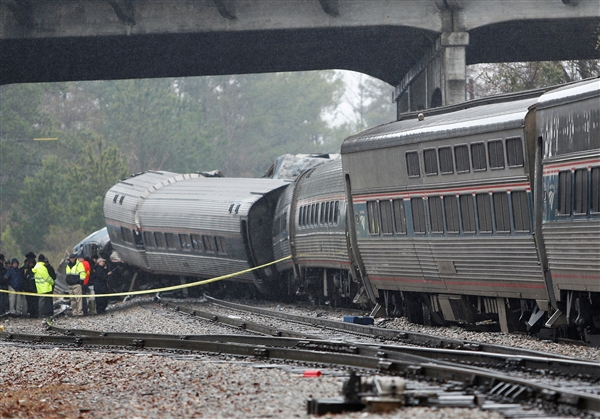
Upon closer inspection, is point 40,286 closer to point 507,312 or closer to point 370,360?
point 507,312

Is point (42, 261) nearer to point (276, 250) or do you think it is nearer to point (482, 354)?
point (276, 250)

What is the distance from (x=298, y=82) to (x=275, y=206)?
80096 mm

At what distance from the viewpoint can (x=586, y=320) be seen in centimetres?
1320

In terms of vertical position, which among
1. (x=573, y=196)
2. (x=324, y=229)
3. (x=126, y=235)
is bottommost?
(x=126, y=235)

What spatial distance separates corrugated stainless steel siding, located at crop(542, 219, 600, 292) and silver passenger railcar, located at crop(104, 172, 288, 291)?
16574 millimetres

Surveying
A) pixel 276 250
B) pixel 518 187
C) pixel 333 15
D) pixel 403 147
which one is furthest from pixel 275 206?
pixel 518 187

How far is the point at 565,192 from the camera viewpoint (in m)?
13.0

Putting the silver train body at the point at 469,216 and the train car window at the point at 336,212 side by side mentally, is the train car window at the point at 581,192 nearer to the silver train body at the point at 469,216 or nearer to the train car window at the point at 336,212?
the silver train body at the point at 469,216

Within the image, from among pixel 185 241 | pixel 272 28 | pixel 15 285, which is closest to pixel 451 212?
pixel 15 285

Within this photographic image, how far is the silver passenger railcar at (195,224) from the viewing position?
29.8m

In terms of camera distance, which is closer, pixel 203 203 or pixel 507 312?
pixel 507 312

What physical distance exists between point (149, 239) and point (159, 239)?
26.9 inches

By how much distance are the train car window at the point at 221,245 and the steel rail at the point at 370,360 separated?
12.7 m

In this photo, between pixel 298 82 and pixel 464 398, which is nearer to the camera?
pixel 464 398
